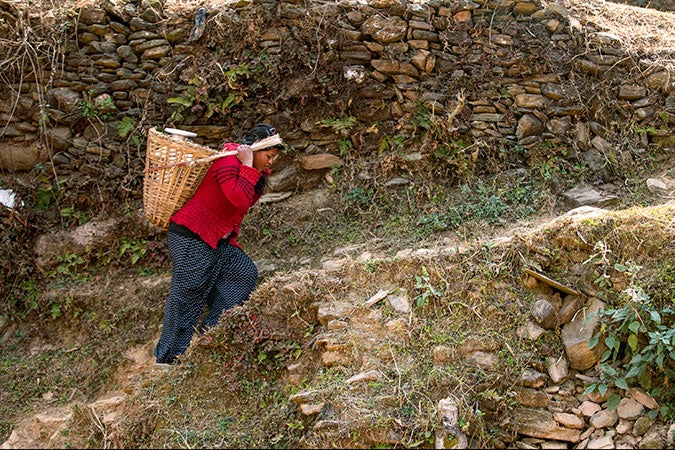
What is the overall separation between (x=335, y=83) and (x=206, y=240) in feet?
7.44

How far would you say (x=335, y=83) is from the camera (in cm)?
607

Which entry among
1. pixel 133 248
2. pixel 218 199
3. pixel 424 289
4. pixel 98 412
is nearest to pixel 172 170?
pixel 218 199

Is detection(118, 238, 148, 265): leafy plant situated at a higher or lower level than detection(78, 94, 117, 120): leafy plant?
lower

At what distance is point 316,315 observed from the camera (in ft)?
15.0

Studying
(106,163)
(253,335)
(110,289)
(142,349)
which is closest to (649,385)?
(253,335)

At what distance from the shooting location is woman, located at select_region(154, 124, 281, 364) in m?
4.61

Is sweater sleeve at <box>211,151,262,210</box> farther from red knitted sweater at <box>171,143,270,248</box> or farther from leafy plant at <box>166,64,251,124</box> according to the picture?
leafy plant at <box>166,64,251,124</box>

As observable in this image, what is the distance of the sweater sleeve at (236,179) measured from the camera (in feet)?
14.9

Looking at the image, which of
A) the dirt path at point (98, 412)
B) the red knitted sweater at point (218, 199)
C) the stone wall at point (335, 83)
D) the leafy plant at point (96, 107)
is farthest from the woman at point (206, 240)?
the leafy plant at point (96, 107)

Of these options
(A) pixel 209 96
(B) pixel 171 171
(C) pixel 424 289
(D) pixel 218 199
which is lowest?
(C) pixel 424 289

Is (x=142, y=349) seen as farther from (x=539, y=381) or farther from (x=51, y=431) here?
(x=539, y=381)

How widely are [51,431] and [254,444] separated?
1606 mm

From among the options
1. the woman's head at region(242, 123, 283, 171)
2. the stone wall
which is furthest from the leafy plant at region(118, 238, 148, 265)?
the woman's head at region(242, 123, 283, 171)

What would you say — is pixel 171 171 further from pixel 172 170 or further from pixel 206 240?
pixel 206 240
